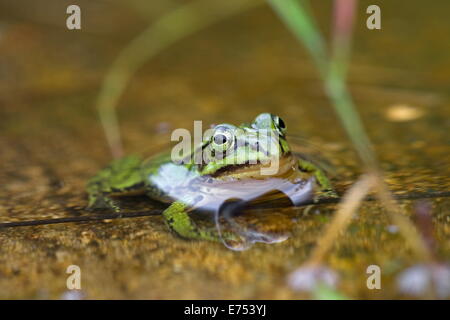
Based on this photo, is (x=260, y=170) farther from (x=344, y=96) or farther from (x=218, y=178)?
(x=344, y=96)

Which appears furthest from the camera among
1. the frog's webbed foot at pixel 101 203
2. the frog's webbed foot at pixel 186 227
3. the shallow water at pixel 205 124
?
the frog's webbed foot at pixel 101 203

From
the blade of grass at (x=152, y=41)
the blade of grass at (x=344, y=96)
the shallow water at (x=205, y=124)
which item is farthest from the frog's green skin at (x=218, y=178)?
the blade of grass at (x=152, y=41)

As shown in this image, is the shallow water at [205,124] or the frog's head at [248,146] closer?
the shallow water at [205,124]

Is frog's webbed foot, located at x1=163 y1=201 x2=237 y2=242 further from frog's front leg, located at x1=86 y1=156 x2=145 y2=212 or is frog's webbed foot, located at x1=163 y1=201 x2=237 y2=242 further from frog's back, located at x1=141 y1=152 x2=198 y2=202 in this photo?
frog's front leg, located at x1=86 y1=156 x2=145 y2=212

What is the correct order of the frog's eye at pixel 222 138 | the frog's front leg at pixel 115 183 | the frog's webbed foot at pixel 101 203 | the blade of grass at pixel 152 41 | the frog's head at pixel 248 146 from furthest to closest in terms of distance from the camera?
1. the blade of grass at pixel 152 41
2. the frog's front leg at pixel 115 183
3. the frog's webbed foot at pixel 101 203
4. the frog's eye at pixel 222 138
5. the frog's head at pixel 248 146

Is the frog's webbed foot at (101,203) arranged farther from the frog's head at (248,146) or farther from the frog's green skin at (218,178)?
the frog's head at (248,146)

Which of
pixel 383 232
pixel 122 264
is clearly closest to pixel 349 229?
pixel 383 232
